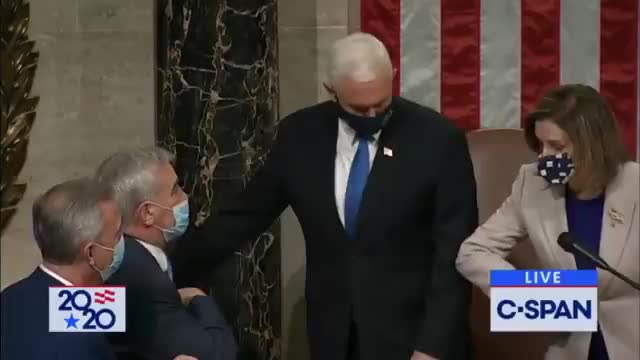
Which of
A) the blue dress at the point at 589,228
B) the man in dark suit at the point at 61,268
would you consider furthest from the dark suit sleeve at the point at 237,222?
the blue dress at the point at 589,228

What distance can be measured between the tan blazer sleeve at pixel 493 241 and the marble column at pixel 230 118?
765 millimetres

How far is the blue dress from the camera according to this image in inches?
69.5

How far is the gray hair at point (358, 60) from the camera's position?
1858 mm

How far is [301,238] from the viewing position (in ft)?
8.40

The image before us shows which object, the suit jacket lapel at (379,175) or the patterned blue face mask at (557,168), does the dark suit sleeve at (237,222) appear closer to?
the suit jacket lapel at (379,175)

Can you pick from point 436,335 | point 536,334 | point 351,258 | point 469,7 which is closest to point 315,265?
point 351,258

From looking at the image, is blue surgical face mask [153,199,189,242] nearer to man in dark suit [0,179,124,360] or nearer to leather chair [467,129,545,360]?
man in dark suit [0,179,124,360]

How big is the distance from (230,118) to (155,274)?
79 centimetres

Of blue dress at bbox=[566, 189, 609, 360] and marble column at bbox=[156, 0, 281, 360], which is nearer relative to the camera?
blue dress at bbox=[566, 189, 609, 360]

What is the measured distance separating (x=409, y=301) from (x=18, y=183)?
3.88ft

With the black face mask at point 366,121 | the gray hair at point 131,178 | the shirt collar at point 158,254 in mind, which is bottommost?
the shirt collar at point 158,254

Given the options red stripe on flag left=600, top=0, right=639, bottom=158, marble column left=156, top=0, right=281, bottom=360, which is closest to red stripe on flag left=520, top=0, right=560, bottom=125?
red stripe on flag left=600, top=0, right=639, bottom=158

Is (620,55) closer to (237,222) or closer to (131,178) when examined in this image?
(237,222)

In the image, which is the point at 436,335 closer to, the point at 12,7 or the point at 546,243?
the point at 546,243
